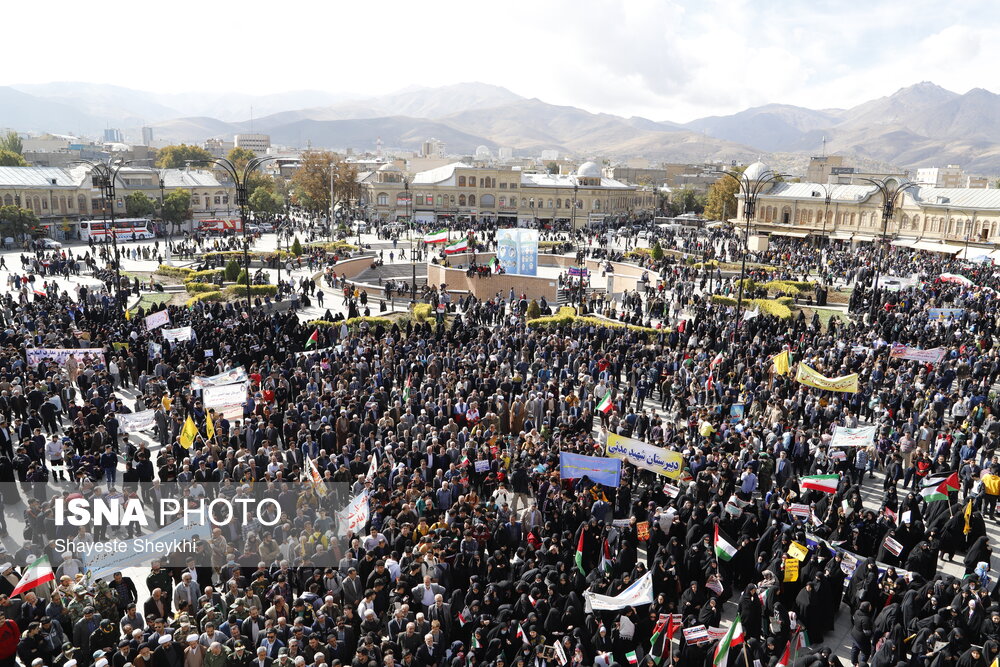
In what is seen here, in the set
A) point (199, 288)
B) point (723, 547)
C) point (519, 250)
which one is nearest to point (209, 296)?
point (199, 288)

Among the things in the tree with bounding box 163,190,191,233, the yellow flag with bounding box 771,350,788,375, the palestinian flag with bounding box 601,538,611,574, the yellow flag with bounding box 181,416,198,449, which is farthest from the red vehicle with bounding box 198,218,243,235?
the palestinian flag with bounding box 601,538,611,574

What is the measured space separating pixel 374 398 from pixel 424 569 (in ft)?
23.1

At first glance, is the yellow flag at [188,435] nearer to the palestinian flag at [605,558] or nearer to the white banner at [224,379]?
the white banner at [224,379]

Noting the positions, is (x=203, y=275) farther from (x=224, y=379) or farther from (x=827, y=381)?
(x=827, y=381)

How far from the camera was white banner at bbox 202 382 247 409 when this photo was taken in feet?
49.4

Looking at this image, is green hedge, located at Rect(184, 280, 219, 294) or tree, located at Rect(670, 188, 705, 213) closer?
green hedge, located at Rect(184, 280, 219, 294)

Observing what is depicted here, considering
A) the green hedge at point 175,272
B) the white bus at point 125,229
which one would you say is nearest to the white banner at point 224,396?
the green hedge at point 175,272

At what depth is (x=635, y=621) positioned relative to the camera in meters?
8.86

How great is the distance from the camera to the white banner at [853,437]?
13.7 m

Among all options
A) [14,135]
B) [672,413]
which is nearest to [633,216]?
[672,413]

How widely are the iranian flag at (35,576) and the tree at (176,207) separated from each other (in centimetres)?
5950

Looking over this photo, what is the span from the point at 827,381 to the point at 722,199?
64252 millimetres

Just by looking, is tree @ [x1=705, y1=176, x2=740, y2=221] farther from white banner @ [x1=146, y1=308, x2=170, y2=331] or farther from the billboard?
white banner @ [x1=146, y1=308, x2=170, y2=331]

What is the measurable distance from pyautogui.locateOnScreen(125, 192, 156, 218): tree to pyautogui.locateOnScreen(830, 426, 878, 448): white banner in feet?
200
